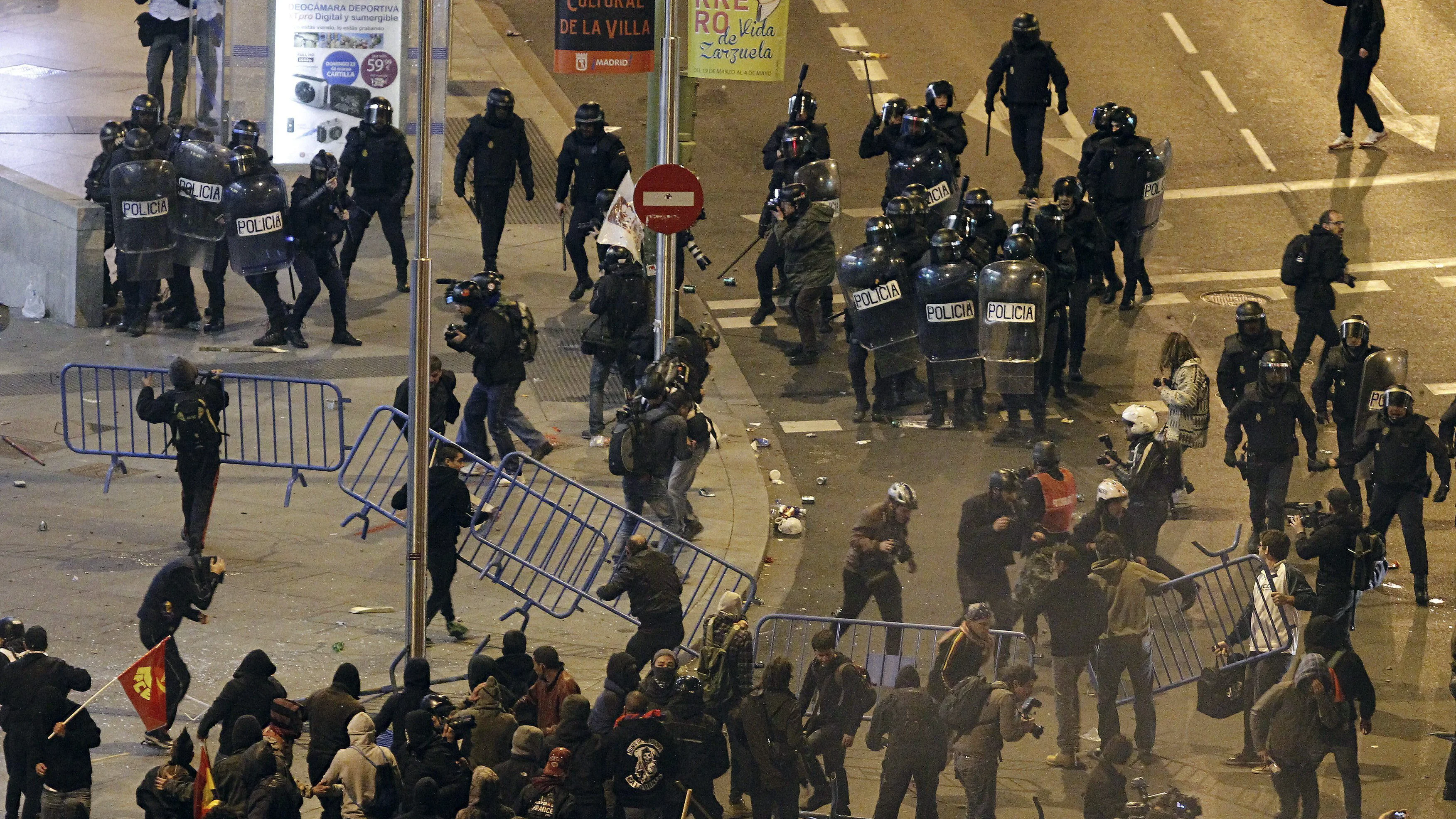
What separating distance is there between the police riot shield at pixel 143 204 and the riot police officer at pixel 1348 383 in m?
10.4

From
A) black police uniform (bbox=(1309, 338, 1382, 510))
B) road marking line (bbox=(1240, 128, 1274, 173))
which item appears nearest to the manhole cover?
road marking line (bbox=(1240, 128, 1274, 173))

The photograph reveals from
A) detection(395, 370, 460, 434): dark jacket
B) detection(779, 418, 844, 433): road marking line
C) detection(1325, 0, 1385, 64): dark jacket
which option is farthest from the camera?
detection(1325, 0, 1385, 64): dark jacket

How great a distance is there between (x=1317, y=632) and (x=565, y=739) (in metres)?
4.63

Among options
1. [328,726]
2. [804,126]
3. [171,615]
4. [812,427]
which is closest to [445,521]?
[171,615]

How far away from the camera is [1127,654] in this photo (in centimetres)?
1326

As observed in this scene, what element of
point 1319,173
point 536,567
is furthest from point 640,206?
point 1319,173

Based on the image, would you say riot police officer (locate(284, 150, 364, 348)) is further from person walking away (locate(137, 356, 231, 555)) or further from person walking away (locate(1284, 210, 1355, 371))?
person walking away (locate(1284, 210, 1355, 371))

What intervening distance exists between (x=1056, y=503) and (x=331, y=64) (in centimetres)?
1111

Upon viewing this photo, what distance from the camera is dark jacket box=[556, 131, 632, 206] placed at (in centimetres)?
2044

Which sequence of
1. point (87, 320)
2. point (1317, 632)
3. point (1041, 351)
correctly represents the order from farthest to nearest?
point (87, 320)
point (1041, 351)
point (1317, 632)

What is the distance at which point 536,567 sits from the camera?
15.2m

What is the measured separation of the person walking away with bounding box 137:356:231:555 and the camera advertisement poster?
7.82 m

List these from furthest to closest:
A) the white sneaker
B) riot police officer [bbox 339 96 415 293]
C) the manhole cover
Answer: the white sneaker → the manhole cover → riot police officer [bbox 339 96 415 293]

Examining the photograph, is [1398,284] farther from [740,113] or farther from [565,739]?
[565,739]
